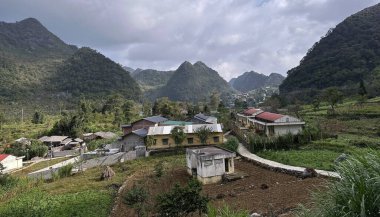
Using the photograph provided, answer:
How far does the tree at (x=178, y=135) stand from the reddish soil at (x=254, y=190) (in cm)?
817

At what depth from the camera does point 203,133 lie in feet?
121

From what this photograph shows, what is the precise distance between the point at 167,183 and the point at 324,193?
20.2m

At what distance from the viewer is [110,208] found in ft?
68.3

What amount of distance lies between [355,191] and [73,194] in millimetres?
22776

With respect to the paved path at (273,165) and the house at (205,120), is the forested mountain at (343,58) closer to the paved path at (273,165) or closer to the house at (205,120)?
the house at (205,120)

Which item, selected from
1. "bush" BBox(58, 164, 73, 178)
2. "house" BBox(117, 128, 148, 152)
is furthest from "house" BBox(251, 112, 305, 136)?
"bush" BBox(58, 164, 73, 178)

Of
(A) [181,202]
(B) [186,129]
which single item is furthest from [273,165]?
(A) [181,202]


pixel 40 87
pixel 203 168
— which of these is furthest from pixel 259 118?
pixel 40 87

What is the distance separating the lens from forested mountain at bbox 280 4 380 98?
9038cm

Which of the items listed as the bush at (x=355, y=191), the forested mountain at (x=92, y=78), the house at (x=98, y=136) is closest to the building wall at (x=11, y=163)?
the house at (x=98, y=136)

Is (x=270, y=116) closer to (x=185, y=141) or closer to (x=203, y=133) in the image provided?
(x=203, y=133)

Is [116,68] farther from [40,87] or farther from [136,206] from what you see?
[136,206]

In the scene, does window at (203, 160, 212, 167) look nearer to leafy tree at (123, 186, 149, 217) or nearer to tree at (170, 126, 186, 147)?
leafy tree at (123, 186, 149, 217)

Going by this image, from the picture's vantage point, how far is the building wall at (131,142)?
42.8 m
